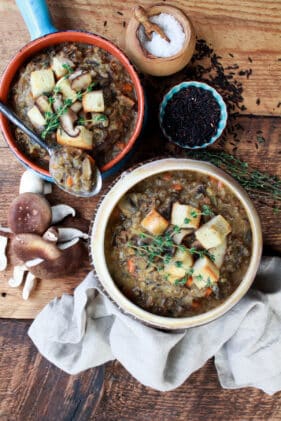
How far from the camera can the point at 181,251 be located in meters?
2.08

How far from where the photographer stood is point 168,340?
2510mm

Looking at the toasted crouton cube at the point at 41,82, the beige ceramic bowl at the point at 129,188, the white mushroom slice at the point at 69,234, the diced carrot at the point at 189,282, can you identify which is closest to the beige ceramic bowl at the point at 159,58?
the toasted crouton cube at the point at 41,82

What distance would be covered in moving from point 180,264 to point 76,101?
0.76m

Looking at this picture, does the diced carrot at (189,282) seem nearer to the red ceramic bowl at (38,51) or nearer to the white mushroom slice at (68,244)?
the red ceramic bowl at (38,51)

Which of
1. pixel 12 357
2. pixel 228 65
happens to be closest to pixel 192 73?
pixel 228 65

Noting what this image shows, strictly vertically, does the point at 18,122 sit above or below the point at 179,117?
above

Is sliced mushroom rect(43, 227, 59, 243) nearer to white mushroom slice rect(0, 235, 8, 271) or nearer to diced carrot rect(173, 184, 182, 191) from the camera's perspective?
white mushroom slice rect(0, 235, 8, 271)

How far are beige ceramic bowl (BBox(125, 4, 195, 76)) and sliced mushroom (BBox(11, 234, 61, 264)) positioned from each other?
0.91 metres

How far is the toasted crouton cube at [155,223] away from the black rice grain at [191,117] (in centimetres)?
58

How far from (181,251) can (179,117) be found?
76 cm

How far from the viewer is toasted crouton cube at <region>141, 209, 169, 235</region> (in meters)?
2.10

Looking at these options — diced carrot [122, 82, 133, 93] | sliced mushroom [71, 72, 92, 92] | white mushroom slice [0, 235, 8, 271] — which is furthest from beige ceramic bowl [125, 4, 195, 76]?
white mushroom slice [0, 235, 8, 271]

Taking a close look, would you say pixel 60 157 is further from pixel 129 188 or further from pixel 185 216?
pixel 185 216

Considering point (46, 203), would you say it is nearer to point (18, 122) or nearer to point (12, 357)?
point (18, 122)
